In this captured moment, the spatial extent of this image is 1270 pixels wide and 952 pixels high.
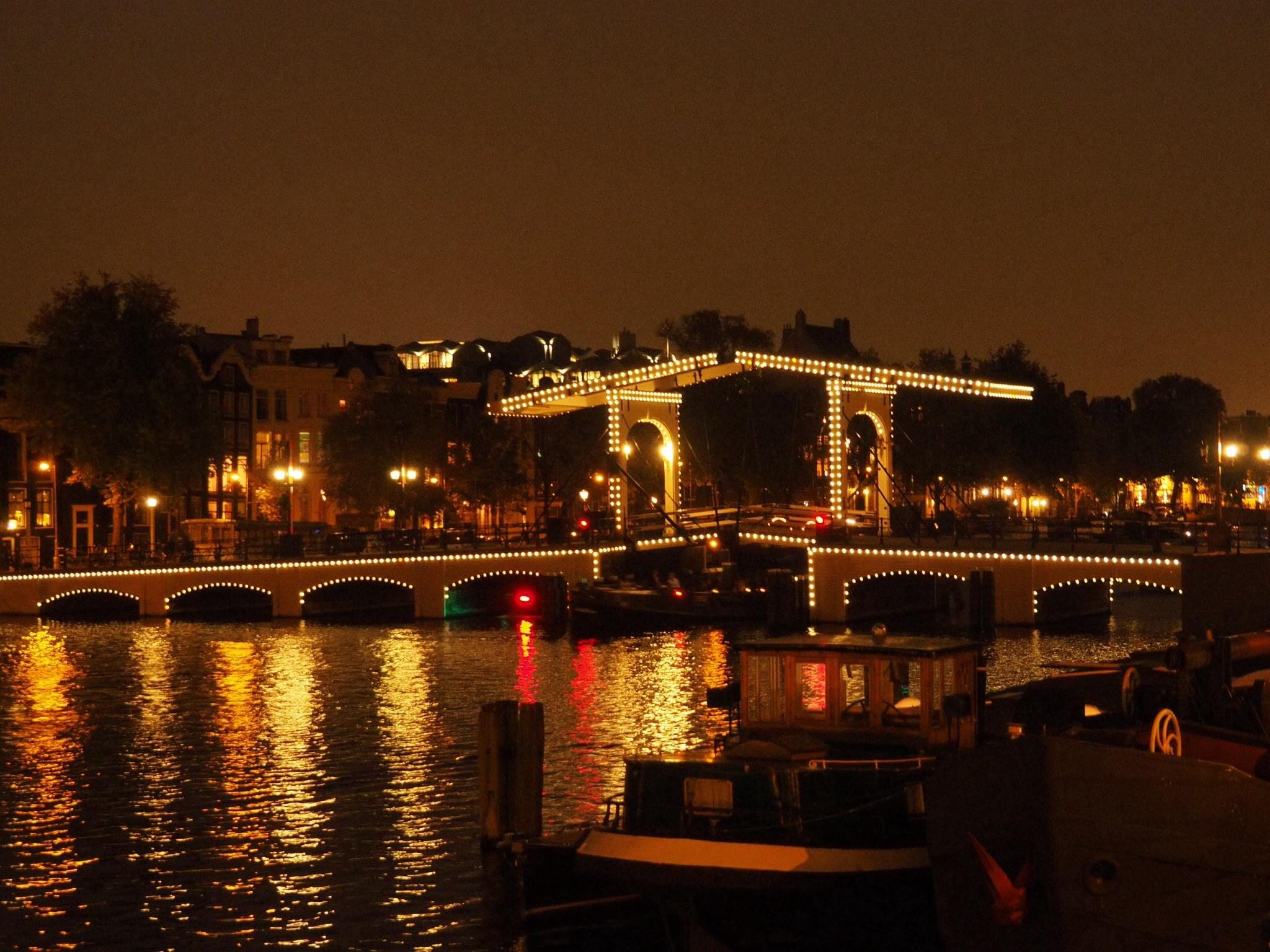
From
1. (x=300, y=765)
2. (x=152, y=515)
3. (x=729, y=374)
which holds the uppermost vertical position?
(x=729, y=374)

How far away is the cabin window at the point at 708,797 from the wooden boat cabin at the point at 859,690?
1.43 m

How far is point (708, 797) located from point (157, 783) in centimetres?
1315

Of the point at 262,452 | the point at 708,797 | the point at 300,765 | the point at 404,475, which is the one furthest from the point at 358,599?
the point at 708,797

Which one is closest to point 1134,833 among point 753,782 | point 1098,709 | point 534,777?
point 753,782

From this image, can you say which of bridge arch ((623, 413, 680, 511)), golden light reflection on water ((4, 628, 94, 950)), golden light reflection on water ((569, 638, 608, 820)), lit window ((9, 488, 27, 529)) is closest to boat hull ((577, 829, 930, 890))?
golden light reflection on water ((4, 628, 94, 950))

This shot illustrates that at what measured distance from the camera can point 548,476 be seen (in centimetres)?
8212

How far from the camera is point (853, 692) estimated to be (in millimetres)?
17562

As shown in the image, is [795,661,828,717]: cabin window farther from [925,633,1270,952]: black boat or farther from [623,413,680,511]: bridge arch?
[623,413,680,511]: bridge arch

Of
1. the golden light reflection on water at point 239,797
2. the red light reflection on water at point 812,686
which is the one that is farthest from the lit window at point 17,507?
the red light reflection on water at point 812,686

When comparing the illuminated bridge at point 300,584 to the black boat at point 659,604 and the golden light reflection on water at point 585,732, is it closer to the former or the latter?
the black boat at point 659,604

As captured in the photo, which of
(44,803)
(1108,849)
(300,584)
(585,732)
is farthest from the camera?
(300,584)

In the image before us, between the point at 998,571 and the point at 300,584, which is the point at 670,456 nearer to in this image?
the point at 998,571

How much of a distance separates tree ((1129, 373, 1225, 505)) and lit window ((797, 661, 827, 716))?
92.8 meters

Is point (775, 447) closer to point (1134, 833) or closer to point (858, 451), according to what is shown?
point (858, 451)
